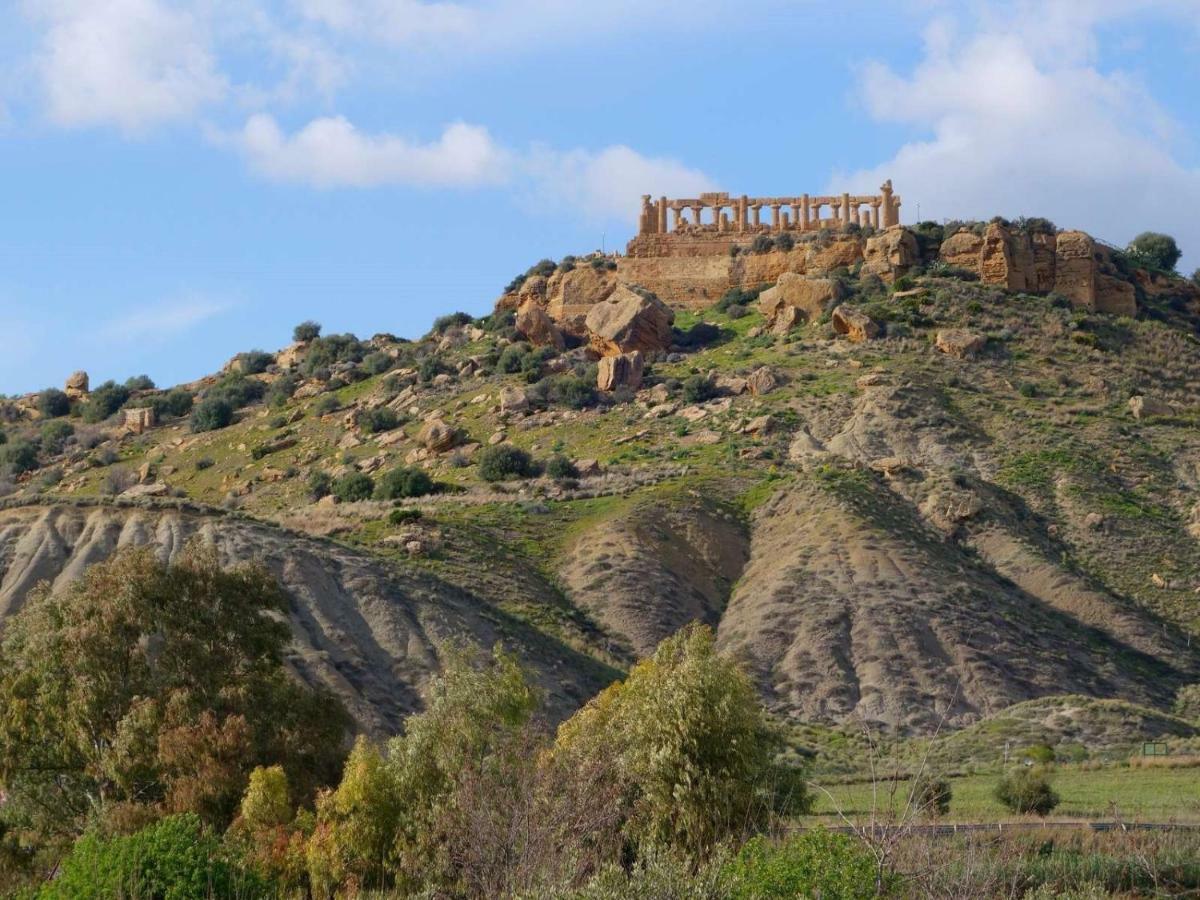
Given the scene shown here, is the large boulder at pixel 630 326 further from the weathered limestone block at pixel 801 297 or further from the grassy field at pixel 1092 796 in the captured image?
the grassy field at pixel 1092 796

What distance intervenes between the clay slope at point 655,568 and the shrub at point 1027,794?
1782 cm

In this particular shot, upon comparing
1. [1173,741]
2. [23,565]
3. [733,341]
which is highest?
[733,341]

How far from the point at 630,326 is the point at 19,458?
1146 inches

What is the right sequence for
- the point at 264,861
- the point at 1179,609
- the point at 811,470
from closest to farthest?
the point at 264,861, the point at 1179,609, the point at 811,470

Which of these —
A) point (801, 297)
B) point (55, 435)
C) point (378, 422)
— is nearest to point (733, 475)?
point (378, 422)

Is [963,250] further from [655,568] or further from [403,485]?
[655,568]

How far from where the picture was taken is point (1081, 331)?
78500 millimetres

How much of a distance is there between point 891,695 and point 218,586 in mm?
20686

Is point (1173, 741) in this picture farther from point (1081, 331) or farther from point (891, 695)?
point (1081, 331)

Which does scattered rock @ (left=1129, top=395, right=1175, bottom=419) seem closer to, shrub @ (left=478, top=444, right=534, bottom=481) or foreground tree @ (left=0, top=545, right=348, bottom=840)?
shrub @ (left=478, top=444, right=534, bottom=481)

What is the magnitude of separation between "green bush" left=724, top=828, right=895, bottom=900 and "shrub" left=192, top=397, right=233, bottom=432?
6752 centimetres

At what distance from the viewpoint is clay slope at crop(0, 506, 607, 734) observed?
4416 centimetres

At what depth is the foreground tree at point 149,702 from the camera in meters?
30.7

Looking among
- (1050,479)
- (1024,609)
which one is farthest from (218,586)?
(1050,479)
